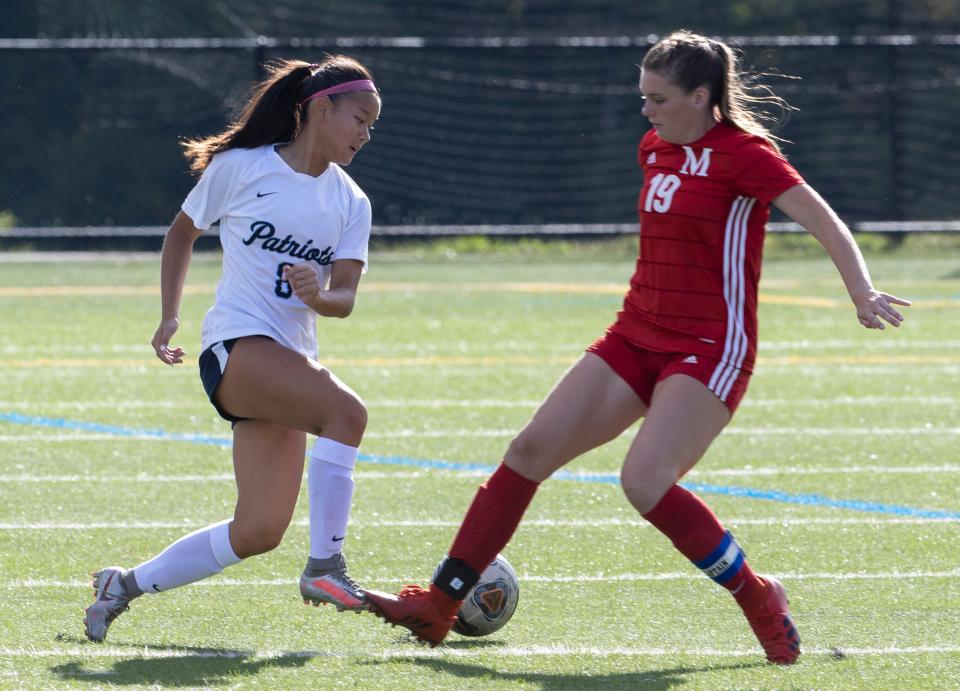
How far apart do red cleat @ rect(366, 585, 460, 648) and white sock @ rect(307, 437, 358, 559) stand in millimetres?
202

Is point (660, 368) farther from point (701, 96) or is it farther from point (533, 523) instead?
point (533, 523)

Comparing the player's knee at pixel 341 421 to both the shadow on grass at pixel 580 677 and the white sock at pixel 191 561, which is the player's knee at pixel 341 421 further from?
the shadow on grass at pixel 580 677

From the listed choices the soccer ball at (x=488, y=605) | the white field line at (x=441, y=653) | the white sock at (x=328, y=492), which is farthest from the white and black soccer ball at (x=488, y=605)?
the white sock at (x=328, y=492)

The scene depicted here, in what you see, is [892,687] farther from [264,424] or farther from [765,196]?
[264,424]

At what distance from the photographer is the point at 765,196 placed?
4.80m

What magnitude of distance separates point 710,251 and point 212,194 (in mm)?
1548

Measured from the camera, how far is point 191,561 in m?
5.10

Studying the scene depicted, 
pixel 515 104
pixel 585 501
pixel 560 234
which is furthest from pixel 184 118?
pixel 585 501

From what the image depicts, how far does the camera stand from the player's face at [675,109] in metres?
4.89

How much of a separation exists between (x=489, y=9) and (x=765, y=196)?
796 inches

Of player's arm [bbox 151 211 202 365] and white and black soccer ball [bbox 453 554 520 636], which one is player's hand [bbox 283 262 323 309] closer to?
player's arm [bbox 151 211 202 365]

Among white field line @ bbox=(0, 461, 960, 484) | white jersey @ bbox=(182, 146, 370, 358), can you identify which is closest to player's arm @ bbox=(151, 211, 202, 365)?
white jersey @ bbox=(182, 146, 370, 358)

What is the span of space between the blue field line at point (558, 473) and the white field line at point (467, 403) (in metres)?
0.37

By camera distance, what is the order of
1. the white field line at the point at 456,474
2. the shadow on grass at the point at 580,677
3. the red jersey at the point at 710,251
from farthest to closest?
the white field line at the point at 456,474
the red jersey at the point at 710,251
the shadow on grass at the point at 580,677
